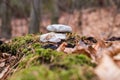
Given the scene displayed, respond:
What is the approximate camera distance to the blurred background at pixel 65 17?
5.77 meters

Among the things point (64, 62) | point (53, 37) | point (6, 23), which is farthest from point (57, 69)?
point (6, 23)

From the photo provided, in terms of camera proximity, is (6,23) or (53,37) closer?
(53,37)

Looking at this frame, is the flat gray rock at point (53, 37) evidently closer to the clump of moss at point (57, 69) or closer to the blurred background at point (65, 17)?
the clump of moss at point (57, 69)

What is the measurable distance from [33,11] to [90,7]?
366 inches

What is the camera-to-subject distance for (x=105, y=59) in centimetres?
117

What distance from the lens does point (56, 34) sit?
7.16 ft

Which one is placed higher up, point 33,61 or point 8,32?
point 8,32

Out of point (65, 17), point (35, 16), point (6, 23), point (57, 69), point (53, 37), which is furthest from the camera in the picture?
point (65, 17)

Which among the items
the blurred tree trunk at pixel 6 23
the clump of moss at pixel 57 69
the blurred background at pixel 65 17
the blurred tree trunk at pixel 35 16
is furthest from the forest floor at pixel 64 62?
the blurred tree trunk at pixel 6 23

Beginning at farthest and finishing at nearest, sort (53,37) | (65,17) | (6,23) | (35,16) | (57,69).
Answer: (65,17) → (6,23) → (35,16) → (53,37) → (57,69)

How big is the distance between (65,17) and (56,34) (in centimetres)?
1068

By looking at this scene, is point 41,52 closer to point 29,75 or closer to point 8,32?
point 29,75

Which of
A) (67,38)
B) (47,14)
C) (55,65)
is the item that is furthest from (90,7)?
(55,65)

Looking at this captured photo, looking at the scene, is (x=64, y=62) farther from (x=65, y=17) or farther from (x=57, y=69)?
(x=65, y=17)
